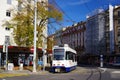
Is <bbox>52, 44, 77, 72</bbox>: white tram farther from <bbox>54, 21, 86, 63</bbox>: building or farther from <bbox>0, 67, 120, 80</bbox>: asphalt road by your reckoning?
<bbox>54, 21, 86, 63</bbox>: building

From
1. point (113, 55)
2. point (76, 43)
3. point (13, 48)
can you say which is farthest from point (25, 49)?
point (76, 43)

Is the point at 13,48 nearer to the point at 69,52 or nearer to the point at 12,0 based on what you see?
the point at 12,0

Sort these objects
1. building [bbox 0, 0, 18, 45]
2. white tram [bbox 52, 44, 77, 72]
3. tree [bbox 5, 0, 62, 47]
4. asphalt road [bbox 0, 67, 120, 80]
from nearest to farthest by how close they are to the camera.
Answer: asphalt road [bbox 0, 67, 120, 80]
white tram [bbox 52, 44, 77, 72]
tree [bbox 5, 0, 62, 47]
building [bbox 0, 0, 18, 45]

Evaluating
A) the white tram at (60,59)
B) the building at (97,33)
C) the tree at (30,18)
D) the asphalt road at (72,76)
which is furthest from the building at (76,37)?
the asphalt road at (72,76)

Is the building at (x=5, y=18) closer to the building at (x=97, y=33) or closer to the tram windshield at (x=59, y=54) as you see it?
the tram windshield at (x=59, y=54)

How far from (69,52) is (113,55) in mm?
55158

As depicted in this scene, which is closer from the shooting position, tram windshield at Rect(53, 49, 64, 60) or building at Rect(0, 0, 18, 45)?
tram windshield at Rect(53, 49, 64, 60)

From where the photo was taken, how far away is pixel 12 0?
58281 millimetres

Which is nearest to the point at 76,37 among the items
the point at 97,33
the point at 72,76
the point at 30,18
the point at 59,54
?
the point at 97,33

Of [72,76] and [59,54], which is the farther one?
[59,54]

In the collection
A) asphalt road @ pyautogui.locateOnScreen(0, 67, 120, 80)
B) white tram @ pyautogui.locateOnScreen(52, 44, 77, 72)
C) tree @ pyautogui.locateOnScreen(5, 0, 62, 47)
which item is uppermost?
tree @ pyautogui.locateOnScreen(5, 0, 62, 47)

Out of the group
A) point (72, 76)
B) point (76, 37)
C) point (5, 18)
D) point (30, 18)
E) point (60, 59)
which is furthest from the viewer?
point (76, 37)

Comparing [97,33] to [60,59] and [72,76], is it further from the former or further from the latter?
[72,76]

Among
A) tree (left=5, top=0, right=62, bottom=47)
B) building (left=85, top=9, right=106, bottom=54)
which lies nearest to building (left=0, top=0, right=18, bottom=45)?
tree (left=5, top=0, right=62, bottom=47)
